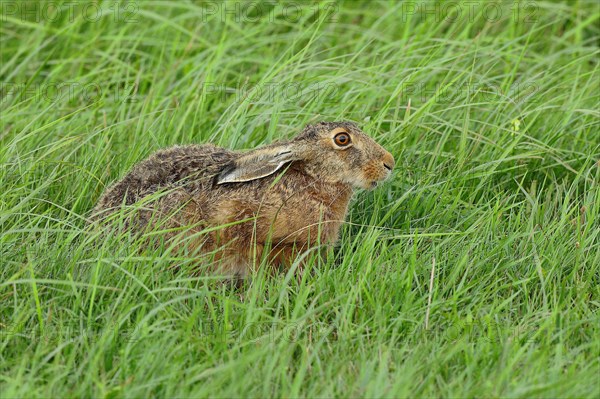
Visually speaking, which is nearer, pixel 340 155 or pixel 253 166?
pixel 253 166

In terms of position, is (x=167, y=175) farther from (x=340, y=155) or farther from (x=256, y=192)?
(x=340, y=155)

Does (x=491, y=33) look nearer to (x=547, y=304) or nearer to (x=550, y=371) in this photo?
(x=547, y=304)

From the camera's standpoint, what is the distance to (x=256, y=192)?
19.1 ft

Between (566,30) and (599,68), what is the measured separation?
141 cm

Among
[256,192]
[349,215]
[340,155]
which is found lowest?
[349,215]

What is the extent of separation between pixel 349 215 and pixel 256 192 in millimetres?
750

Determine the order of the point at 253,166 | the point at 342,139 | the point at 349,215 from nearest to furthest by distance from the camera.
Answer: the point at 253,166, the point at 342,139, the point at 349,215

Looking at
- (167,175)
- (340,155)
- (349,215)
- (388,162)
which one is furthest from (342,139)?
(167,175)

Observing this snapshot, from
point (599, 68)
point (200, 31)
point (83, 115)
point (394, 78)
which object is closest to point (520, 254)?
point (394, 78)

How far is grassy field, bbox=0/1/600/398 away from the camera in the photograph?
4621 mm

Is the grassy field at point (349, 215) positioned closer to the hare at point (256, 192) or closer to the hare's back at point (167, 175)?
the hare at point (256, 192)

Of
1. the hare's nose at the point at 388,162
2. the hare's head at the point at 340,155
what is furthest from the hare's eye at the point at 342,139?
→ the hare's nose at the point at 388,162

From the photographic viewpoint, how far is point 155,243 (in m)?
5.62

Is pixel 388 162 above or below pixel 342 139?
below
